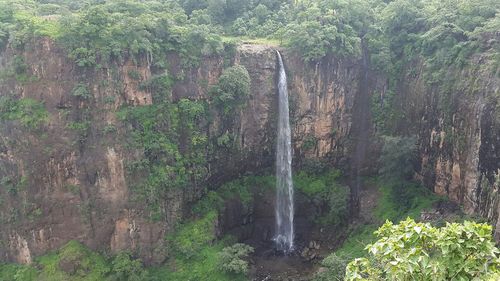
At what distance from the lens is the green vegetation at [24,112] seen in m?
18.2

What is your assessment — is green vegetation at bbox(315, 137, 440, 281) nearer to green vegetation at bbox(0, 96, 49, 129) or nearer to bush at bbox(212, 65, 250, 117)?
bush at bbox(212, 65, 250, 117)

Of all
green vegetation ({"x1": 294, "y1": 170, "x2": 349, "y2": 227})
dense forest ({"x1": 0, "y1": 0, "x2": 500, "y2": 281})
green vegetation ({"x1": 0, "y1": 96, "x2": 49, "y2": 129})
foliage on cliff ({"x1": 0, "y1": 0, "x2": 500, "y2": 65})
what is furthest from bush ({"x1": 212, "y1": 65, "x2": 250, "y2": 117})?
green vegetation ({"x1": 0, "y1": 96, "x2": 49, "y2": 129})

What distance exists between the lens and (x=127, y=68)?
19.7 meters

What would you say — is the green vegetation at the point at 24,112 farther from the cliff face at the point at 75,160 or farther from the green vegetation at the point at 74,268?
the green vegetation at the point at 74,268

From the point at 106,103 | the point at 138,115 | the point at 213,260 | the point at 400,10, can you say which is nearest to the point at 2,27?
the point at 106,103

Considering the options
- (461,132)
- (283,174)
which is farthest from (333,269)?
(461,132)

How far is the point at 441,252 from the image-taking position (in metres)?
4.70

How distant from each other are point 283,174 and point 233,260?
6.23m

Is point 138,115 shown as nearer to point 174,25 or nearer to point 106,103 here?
point 106,103

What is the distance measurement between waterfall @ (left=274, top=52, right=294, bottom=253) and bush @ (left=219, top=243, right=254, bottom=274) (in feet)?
12.4

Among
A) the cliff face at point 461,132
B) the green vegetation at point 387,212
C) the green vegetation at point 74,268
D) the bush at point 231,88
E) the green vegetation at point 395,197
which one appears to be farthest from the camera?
the bush at point 231,88

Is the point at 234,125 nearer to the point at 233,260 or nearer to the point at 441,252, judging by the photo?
the point at 233,260

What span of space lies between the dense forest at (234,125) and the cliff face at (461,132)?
7cm

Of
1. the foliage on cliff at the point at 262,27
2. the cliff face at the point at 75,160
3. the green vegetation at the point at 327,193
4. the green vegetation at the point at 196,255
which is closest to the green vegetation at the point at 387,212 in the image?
the green vegetation at the point at 327,193
